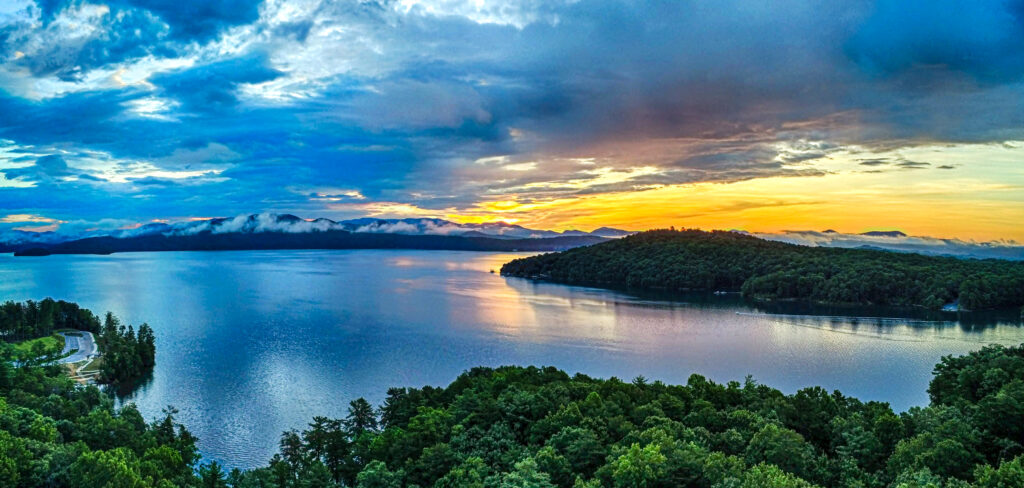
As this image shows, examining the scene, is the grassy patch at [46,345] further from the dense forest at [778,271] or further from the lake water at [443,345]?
the dense forest at [778,271]

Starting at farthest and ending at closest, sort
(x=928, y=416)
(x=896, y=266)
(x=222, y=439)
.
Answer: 1. (x=896, y=266)
2. (x=222, y=439)
3. (x=928, y=416)

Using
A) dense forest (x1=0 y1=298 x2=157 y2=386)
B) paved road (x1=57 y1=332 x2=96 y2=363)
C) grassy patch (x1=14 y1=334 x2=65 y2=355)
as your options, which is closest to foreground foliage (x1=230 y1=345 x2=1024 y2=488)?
dense forest (x1=0 y1=298 x2=157 y2=386)

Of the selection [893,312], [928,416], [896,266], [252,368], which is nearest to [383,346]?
[252,368]

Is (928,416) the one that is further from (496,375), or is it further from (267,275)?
(267,275)

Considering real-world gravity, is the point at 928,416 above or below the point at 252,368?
above

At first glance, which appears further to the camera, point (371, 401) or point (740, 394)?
point (371, 401)

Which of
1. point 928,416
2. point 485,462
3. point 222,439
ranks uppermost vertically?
point 928,416

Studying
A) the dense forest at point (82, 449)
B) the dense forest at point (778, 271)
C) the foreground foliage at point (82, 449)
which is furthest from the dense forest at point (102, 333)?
the dense forest at point (778, 271)

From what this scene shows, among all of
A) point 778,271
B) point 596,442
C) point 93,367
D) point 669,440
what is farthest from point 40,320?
point 778,271
